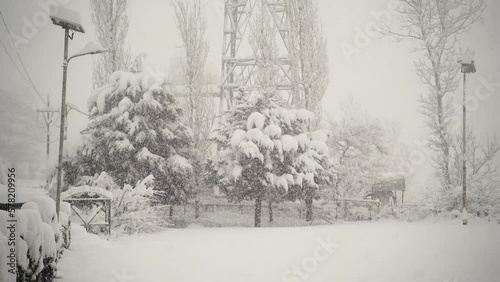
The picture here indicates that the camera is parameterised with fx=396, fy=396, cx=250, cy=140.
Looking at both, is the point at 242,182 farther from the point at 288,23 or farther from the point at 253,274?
the point at 288,23

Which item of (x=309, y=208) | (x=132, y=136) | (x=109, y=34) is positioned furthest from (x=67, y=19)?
(x=309, y=208)

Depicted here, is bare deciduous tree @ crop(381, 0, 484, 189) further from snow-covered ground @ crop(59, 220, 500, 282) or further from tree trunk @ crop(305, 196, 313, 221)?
snow-covered ground @ crop(59, 220, 500, 282)

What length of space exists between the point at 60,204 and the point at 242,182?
25.6 ft

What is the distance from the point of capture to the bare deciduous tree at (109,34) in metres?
20.4

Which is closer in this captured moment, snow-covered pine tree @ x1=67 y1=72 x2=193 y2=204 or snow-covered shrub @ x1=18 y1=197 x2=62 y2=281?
snow-covered shrub @ x1=18 y1=197 x2=62 y2=281

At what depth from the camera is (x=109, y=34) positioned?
20641mm

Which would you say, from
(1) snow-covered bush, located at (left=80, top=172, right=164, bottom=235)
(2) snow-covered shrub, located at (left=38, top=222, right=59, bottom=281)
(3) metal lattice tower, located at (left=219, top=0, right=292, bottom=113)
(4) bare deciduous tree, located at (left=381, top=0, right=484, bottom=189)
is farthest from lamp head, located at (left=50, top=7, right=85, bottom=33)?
(4) bare deciduous tree, located at (left=381, top=0, right=484, bottom=189)

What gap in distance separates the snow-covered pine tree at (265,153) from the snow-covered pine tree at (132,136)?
77.5 inches

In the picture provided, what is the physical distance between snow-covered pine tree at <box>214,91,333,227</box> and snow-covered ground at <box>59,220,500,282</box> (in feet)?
15.9

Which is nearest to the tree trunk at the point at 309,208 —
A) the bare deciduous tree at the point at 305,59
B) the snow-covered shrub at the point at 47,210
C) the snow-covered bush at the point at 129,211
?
the bare deciduous tree at the point at 305,59

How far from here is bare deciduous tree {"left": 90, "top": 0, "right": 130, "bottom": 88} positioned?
20391mm

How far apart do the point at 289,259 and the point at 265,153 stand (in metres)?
8.01

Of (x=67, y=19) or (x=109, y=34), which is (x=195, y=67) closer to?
(x=109, y=34)

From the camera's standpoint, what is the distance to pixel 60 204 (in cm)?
900
